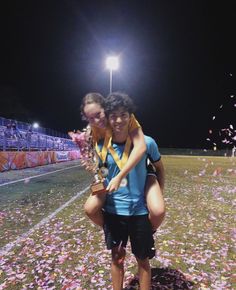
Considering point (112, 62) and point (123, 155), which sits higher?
point (112, 62)

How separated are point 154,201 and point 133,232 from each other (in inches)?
15.9

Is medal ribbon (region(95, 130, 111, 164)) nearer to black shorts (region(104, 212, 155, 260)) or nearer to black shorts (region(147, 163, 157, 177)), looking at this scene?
black shorts (region(147, 163, 157, 177))

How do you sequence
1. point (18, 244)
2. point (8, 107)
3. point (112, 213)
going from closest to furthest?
point (112, 213) < point (18, 244) < point (8, 107)

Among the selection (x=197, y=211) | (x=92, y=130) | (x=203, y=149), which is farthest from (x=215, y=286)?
(x=203, y=149)

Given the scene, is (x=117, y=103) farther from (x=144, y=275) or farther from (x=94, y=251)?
(x=94, y=251)

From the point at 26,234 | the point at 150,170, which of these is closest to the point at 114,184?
the point at 150,170

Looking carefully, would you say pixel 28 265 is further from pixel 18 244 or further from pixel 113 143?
pixel 113 143

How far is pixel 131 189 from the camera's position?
3223mm

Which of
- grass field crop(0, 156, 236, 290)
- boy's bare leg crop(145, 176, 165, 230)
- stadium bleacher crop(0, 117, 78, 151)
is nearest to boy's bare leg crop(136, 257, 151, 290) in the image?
boy's bare leg crop(145, 176, 165, 230)

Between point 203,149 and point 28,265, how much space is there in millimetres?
78250

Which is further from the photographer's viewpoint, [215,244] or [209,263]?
[215,244]

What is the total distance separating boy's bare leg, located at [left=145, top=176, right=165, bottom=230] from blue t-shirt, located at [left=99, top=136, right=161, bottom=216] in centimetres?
7

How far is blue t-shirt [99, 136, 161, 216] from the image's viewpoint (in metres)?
3.22

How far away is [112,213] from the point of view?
132 inches
